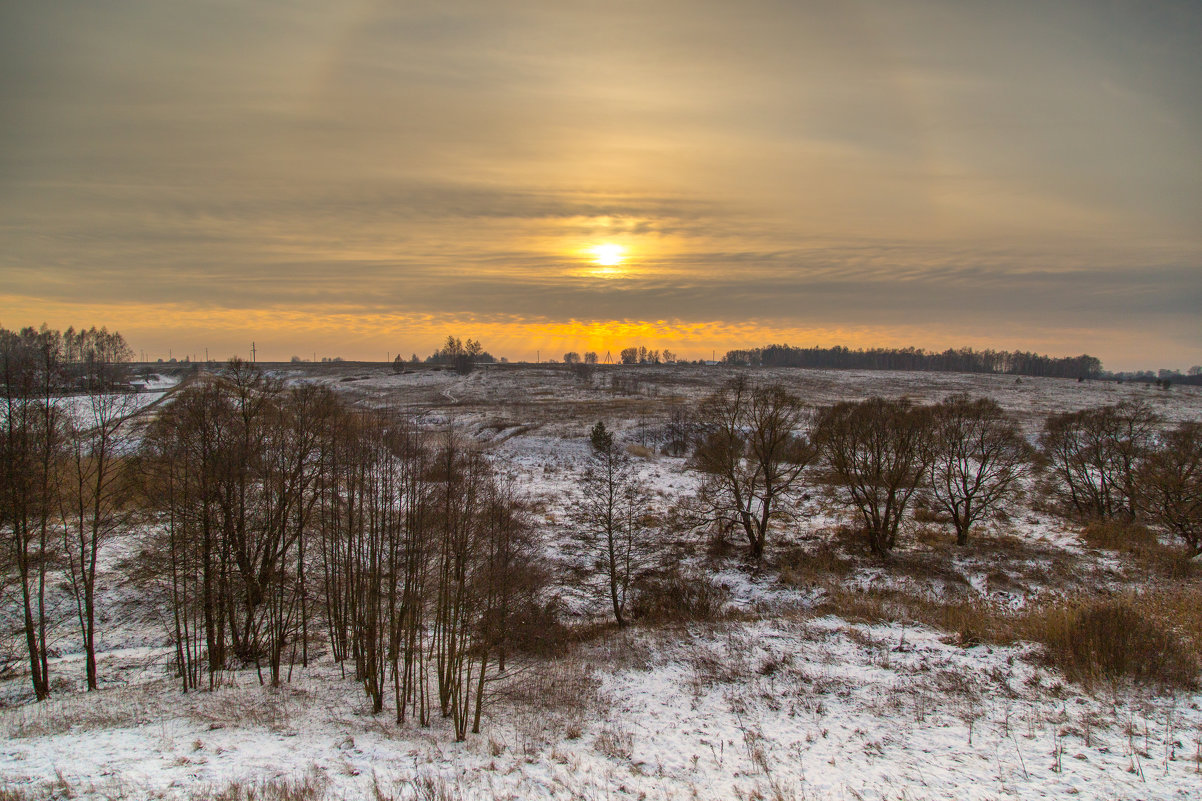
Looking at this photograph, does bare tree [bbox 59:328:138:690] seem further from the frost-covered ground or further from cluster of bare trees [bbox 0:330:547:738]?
the frost-covered ground

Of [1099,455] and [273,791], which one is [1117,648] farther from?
[1099,455]

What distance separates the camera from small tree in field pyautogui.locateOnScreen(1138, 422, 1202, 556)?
79.6 ft

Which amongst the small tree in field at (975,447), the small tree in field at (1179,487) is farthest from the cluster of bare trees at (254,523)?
the small tree in field at (1179,487)

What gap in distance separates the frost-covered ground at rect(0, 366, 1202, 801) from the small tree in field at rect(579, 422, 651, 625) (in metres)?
2.26

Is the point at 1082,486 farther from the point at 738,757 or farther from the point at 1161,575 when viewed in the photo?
the point at 738,757

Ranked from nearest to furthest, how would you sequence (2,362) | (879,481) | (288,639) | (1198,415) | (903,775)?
(903,775)
(2,362)
(288,639)
(879,481)
(1198,415)

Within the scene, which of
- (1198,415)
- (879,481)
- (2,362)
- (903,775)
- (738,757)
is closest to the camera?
(903,775)

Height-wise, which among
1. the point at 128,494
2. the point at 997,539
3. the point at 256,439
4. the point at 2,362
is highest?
the point at 2,362

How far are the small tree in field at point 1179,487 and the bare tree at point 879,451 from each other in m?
9.64

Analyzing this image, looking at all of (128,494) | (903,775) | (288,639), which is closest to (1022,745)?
(903,775)

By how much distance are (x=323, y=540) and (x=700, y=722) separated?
47.6ft

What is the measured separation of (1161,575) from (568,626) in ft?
85.7

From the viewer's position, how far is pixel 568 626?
2395 centimetres

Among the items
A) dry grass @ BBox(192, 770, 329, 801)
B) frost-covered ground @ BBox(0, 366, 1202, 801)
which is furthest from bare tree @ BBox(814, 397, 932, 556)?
dry grass @ BBox(192, 770, 329, 801)
